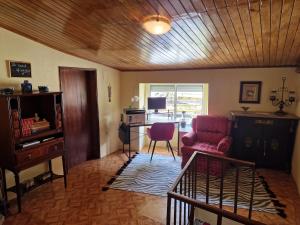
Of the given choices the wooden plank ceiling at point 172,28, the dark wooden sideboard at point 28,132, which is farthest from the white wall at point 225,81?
the dark wooden sideboard at point 28,132

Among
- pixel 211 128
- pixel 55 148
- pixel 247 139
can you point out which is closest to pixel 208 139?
pixel 211 128

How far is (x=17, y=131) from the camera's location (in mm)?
2656

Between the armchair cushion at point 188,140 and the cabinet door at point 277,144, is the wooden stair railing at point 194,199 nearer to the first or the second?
the armchair cushion at point 188,140

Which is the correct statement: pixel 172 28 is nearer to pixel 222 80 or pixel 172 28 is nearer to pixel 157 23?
pixel 157 23

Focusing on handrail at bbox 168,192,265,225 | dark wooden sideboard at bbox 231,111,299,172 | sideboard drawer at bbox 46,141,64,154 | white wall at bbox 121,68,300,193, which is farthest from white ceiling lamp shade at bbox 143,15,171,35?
white wall at bbox 121,68,300,193

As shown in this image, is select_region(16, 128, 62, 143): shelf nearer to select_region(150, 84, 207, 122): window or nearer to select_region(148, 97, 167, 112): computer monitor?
select_region(148, 97, 167, 112): computer monitor

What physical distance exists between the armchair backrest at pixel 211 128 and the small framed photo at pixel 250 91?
0.64m

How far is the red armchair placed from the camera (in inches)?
150

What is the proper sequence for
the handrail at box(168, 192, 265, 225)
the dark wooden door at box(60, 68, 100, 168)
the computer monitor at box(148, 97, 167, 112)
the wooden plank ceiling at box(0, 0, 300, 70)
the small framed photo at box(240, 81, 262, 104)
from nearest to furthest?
the handrail at box(168, 192, 265, 225), the wooden plank ceiling at box(0, 0, 300, 70), the dark wooden door at box(60, 68, 100, 168), the small framed photo at box(240, 81, 262, 104), the computer monitor at box(148, 97, 167, 112)

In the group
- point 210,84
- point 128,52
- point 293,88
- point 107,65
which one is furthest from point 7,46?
point 293,88

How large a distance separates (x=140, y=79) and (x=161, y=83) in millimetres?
516

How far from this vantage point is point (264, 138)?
4051 mm

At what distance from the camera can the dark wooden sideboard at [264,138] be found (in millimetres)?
3877

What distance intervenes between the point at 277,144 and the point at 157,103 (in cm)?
259
